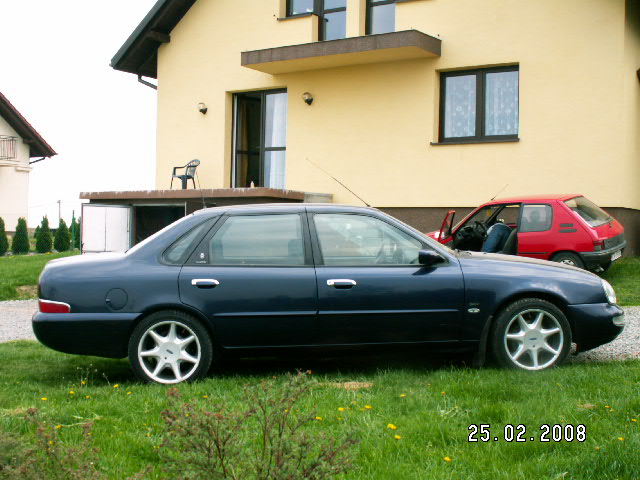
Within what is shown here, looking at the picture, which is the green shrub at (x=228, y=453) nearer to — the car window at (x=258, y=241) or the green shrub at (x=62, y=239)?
the car window at (x=258, y=241)

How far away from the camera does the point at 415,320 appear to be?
6.79 metres

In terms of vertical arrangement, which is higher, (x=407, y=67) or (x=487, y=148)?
(x=407, y=67)

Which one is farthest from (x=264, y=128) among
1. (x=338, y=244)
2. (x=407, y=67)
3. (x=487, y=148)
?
(x=338, y=244)

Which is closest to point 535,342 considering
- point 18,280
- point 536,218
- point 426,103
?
point 536,218

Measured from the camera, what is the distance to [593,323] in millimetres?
6906

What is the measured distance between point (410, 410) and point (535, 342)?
1857 mm

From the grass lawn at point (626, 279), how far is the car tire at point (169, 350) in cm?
729

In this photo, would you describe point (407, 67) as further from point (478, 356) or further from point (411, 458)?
point (411, 458)

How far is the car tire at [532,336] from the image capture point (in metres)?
6.83

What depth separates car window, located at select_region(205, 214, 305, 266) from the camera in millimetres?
6918

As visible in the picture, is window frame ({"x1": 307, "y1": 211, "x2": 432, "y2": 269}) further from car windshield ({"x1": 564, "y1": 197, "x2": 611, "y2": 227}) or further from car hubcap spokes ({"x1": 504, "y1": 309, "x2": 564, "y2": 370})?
car windshield ({"x1": 564, "y1": 197, "x2": 611, "y2": 227})

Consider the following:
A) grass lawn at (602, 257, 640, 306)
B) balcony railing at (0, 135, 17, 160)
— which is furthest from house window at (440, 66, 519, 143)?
balcony railing at (0, 135, 17, 160)

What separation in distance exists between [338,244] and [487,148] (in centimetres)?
973

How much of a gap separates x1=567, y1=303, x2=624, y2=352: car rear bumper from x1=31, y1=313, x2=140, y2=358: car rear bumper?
12.2 ft
